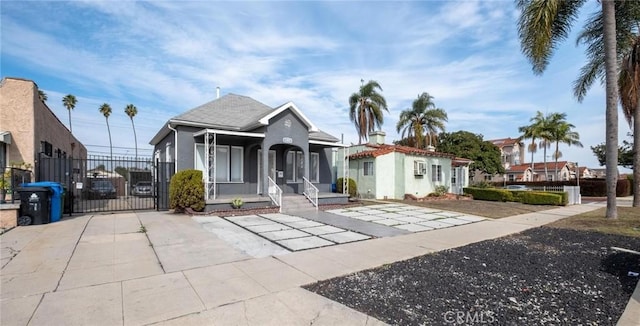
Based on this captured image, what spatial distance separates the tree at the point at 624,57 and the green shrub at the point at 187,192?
735 inches

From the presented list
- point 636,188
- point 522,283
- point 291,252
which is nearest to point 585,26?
point 636,188

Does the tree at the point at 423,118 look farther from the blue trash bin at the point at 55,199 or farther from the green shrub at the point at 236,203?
the blue trash bin at the point at 55,199

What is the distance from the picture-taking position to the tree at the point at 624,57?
539 inches

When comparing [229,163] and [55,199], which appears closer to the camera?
[55,199]

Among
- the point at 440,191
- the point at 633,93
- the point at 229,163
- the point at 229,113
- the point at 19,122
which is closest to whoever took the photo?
the point at 19,122

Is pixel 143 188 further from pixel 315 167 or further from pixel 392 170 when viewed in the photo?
pixel 392 170

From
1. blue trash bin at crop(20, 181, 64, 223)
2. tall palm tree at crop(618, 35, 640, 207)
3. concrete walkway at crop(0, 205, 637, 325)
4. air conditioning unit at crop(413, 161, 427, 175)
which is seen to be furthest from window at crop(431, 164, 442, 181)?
blue trash bin at crop(20, 181, 64, 223)

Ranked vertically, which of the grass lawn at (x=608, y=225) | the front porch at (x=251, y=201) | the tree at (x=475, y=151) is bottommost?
the grass lawn at (x=608, y=225)

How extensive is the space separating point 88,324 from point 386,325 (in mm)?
3381

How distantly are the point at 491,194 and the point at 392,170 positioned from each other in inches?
303

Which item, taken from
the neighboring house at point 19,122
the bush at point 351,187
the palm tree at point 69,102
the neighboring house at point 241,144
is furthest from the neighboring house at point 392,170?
the palm tree at point 69,102

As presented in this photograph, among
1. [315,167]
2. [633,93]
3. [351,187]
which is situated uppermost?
[633,93]

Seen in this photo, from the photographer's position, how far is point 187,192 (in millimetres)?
11992

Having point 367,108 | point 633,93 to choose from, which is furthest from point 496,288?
point 367,108
